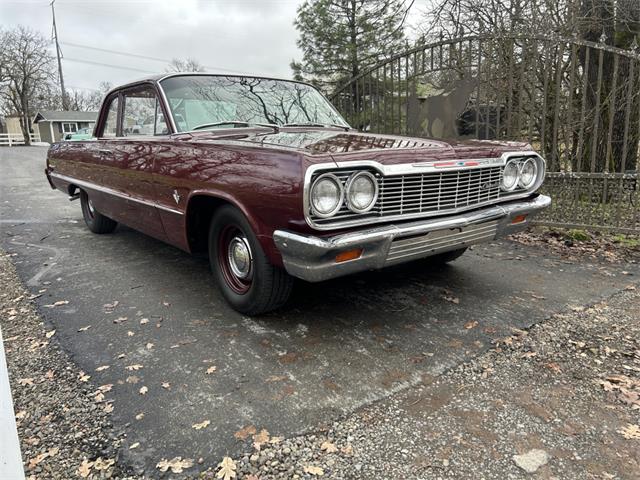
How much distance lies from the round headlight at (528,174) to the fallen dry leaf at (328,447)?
2522mm

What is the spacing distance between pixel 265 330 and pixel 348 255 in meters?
0.95

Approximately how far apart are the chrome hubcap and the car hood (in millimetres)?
694

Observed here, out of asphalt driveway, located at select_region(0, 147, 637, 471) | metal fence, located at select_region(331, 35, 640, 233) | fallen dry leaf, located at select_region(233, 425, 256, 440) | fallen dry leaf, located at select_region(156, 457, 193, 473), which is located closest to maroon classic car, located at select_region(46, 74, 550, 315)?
asphalt driveway, located at select_region(0, 147, 637, 471)

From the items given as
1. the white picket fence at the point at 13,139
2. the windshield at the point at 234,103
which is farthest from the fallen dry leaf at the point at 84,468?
the white picket fence at the point at 13,139

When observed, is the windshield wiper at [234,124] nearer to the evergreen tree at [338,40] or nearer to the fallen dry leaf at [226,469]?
the fallen dry leaf at [226,469]

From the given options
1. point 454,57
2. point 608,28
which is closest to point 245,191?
point 454,57

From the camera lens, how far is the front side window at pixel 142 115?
3951mm

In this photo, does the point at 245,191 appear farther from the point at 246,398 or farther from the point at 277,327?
the point at 246,398

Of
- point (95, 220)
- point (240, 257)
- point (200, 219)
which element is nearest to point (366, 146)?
point (240, 257)

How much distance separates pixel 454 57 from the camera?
5.98 metres

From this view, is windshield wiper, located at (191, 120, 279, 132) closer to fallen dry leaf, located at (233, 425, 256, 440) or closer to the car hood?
the car hood

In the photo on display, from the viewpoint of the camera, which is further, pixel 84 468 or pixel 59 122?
pixel 59 122

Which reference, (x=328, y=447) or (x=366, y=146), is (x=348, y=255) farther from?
(x=328, y=447)

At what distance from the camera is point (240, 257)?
3.28m
